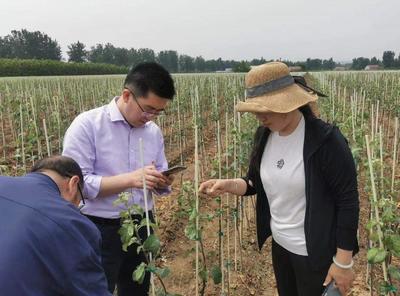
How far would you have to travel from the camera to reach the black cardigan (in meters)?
1.67

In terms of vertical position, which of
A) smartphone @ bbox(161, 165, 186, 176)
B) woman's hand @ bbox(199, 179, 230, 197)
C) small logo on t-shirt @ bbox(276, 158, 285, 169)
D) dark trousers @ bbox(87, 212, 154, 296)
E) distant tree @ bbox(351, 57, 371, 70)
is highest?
distant tree @ bbox(351, 57, 371, 70)

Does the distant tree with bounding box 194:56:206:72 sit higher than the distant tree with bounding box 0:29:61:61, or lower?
lower

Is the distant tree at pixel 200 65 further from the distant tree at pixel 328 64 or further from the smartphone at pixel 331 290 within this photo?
the smartphone at pixel 331 290

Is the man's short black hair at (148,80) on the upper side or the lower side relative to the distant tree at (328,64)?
lower

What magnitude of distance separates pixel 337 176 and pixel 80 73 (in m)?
45.6

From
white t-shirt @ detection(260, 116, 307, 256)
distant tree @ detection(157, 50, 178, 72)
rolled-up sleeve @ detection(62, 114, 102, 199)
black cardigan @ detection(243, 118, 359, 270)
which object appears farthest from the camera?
distant tree @ detection(157, 50, 178, 72)

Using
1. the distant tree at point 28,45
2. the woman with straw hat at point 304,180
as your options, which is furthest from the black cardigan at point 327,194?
the distant tree at point 28,45

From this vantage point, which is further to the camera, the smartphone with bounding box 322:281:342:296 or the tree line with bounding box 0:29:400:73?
the tree line with bounding box 0:29:400:73

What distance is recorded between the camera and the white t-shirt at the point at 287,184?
1.79 meters

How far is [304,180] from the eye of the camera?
5.76 ft

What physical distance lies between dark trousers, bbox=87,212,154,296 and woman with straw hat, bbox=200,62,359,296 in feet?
2.47

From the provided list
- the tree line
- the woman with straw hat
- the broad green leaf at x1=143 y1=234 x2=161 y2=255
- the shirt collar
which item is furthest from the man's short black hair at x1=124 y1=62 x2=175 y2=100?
the tree line

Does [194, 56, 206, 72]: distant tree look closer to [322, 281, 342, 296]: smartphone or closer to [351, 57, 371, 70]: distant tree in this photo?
[351, 57, 371, 70]: distant tree

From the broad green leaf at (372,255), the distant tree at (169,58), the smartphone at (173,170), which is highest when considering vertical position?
the distant tree at (169,58)
